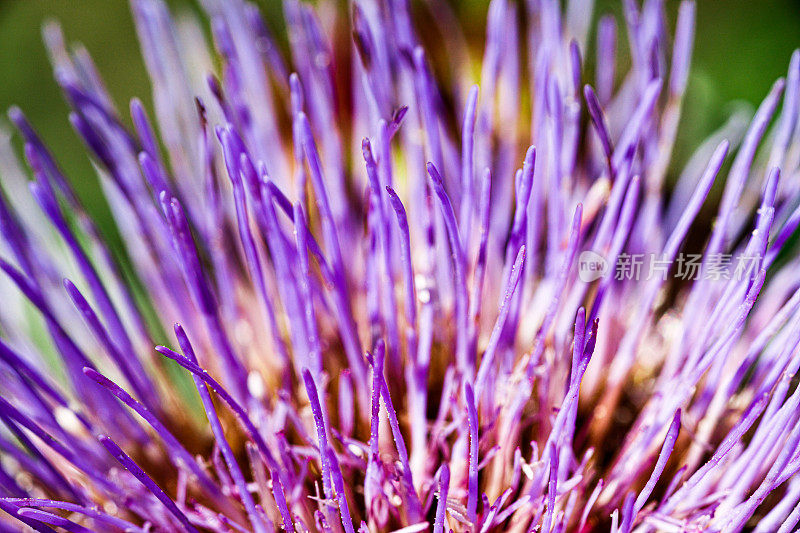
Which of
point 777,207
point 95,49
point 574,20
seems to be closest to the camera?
point 777,207

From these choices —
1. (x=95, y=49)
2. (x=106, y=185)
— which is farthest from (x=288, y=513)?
(x=95, y=49)

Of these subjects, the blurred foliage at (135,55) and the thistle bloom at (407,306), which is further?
the blurred foliage at (135,55)

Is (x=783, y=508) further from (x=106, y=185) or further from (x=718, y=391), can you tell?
(x=106, y=185)

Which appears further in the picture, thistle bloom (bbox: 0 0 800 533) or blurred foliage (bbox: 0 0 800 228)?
blurred foliage (bbox: 0 0 800 228)

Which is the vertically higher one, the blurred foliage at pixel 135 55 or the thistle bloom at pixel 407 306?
the blurred foliage at pixel 135 55

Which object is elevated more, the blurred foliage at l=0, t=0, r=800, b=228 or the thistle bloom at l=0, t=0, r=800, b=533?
the blurred foliage at l=0, t=0, r=800, b=228
